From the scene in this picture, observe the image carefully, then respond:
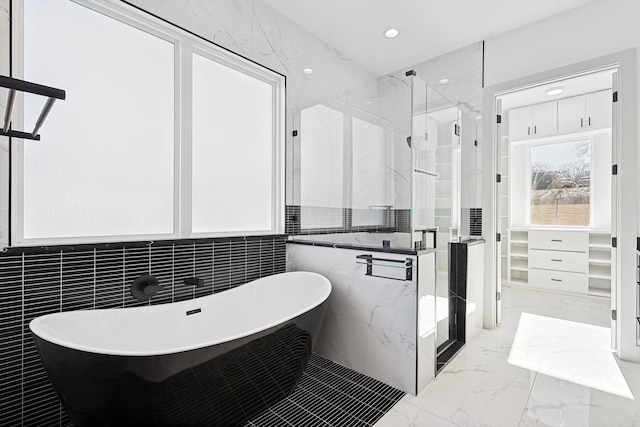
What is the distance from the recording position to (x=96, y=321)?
1609 millimetres

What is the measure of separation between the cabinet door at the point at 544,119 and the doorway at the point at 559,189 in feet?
0.04

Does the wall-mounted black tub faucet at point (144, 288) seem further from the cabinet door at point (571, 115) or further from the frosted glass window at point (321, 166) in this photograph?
the cabinet door at point (571, 115)

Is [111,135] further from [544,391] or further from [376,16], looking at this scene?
[544,391]

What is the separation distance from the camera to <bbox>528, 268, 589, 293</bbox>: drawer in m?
4.26

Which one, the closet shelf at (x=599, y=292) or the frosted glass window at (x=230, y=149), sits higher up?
the frosted glass window at (x=230, y=149)

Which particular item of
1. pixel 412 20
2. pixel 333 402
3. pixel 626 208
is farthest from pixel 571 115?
pixel 333 402

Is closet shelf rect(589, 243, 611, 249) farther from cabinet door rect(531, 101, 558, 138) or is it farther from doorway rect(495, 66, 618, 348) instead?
cabinet door rect(531, 101, 558, 138)

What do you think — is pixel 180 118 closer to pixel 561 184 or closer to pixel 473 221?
pixel 473 221

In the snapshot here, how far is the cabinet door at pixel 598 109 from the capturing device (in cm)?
412

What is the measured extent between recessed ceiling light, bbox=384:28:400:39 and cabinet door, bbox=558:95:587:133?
2959 millimetres

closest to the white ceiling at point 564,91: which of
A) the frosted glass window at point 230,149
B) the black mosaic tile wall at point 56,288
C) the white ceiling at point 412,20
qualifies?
the white ceiling at point 412,20

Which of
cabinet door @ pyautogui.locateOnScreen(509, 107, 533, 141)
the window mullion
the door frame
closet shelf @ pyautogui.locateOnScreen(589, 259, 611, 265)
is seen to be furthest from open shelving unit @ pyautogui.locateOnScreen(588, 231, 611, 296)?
the window mullion

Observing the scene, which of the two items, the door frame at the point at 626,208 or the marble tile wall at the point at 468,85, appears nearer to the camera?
the door frame at the point at 626,208

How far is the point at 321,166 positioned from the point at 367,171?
16.3 inches
